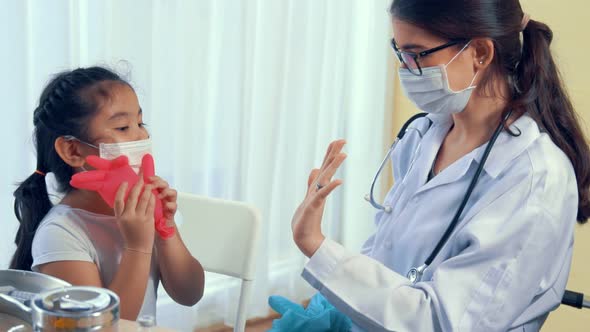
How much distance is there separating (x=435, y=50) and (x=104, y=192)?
0.70m

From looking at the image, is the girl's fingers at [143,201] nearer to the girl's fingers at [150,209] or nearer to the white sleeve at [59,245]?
the girl's fingers at [150,209]

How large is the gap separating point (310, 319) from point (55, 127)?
629mm

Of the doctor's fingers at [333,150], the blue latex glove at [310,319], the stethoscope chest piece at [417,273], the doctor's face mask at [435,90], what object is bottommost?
the blue latex glove at [310,319]

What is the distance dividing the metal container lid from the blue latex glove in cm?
67

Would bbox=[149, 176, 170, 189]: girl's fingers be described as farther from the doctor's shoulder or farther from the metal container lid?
the doctor's shoulder

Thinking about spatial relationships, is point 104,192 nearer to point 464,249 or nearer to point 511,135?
point 464,249

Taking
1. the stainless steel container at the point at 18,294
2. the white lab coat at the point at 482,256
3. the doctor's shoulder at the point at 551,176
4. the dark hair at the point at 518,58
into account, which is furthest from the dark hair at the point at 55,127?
the doctor's shoulder at the point at 551,176

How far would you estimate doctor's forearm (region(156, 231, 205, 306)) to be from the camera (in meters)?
1.45

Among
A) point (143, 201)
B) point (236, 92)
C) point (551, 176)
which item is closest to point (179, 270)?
point (143, 201)

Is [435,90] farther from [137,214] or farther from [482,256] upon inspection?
[137,214]

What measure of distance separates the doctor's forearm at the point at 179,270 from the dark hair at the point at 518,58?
2.12 feet

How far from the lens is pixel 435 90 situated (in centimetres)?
149

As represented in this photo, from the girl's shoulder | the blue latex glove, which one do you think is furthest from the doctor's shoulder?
the girl's shoulder

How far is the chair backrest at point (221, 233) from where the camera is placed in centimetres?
160
